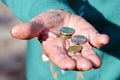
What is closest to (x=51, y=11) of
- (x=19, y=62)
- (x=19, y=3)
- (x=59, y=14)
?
(x=59, y=14)

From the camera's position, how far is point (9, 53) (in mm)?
2584

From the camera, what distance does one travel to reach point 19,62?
249 cm

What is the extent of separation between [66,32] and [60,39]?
0.02 m

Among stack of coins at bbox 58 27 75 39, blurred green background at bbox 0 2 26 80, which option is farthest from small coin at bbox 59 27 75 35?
blurred green background at bbox 0 2 26 80

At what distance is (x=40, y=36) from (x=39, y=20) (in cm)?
4

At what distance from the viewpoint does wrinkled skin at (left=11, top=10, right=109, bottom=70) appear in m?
0.79

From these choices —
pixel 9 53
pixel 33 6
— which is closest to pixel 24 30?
pixel 33 6

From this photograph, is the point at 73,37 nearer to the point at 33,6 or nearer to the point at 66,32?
the point at 66,32

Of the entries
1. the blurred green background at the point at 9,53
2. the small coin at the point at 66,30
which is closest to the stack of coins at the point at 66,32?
the small coin at the point at 66,30

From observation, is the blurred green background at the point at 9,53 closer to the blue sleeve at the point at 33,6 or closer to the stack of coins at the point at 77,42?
the blue sleeve at the point at 33,6

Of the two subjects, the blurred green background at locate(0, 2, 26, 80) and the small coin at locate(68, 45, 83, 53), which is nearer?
the small coin at locate(68, 45, 83, 53)

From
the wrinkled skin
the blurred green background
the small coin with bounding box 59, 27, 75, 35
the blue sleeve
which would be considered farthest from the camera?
the blurred green background

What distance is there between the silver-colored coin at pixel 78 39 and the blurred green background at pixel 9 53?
5.00 feet

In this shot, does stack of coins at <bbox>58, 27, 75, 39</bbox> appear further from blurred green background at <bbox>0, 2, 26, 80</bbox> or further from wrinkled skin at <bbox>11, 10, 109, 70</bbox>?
blurred green background at <bbox>0, 2, 26, 80</bbox>
